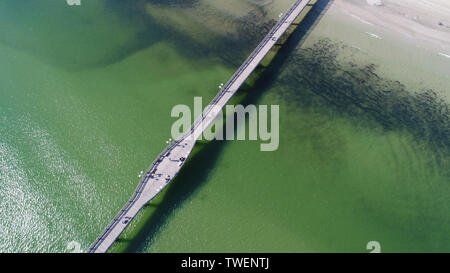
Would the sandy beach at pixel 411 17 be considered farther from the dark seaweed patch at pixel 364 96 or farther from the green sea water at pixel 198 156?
the green sea water at pixel 198 156

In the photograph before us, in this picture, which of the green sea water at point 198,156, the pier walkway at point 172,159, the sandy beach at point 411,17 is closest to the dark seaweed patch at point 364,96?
the green sea water at point 198,156

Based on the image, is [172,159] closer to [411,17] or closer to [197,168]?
[197,168]

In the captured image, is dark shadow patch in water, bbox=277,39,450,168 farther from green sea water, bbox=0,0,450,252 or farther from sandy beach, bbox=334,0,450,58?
sandy beach, bbox=334,0,450,58

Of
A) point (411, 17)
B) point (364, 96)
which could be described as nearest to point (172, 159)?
point (364, 96)

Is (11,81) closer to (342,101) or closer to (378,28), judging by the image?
(342,101)

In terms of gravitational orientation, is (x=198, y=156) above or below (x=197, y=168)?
above

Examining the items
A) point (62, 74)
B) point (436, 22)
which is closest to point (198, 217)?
point (62, 74)

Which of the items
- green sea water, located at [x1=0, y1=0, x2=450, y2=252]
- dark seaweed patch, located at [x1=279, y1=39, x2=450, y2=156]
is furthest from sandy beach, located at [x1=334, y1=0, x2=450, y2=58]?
green sea water, located at [x1=0, y1=0, x2=450, y2=252]
